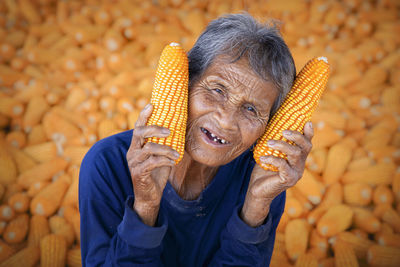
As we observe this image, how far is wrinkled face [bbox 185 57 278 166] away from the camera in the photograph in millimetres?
1642

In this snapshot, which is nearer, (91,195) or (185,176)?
(91,195)

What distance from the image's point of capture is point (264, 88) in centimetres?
166

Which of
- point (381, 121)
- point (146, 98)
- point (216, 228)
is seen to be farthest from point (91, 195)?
point (381, 121)

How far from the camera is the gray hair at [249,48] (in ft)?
5.42

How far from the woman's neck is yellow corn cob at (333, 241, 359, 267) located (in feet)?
4.96

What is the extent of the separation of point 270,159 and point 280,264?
1.56 metres

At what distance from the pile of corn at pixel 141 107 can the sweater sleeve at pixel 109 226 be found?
1.13 m

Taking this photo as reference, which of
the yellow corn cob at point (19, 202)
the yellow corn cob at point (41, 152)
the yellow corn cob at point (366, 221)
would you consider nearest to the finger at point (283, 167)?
the yellow corn cob at point (366, 221)

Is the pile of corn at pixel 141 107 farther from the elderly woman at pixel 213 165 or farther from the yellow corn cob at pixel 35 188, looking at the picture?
the elderly woman at pixel 213 165

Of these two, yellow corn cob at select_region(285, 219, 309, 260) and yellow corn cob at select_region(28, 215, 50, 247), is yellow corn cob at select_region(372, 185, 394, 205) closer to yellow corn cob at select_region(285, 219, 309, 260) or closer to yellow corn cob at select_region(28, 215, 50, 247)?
yellow corn cob at select_region(285, 219, 309, 260)

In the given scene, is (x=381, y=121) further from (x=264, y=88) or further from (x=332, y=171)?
(x=264, y=88)

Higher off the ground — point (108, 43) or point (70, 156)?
point (108, 43)

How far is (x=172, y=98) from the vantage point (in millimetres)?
1527

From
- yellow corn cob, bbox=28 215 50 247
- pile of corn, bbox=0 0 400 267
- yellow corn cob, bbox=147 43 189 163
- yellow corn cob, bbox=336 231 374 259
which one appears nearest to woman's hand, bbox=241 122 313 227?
yellow corn cob, bbox=147 43 189 163
